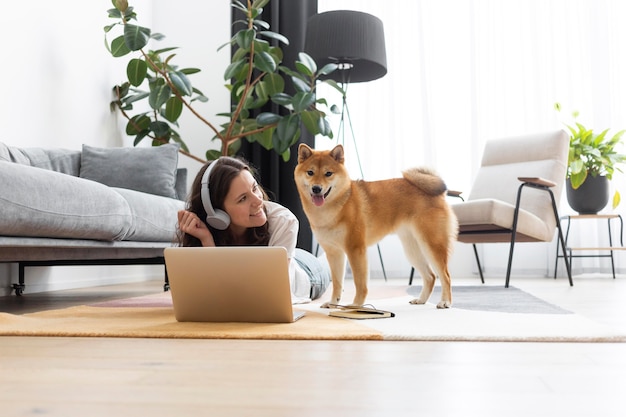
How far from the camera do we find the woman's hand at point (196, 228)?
183 cm

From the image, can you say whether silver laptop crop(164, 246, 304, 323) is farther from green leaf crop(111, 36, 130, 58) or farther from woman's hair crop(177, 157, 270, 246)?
green leaf crop(111, 36, 130, 58)

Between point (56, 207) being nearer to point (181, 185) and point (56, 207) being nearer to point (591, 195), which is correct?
point (181, 185)

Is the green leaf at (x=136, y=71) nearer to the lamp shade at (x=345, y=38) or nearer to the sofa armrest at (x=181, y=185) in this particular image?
the sofa armrest at (x=181, y=185)

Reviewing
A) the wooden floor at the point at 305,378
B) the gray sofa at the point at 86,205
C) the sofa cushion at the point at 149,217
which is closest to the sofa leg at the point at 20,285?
the gray sofa at the point at 86,205

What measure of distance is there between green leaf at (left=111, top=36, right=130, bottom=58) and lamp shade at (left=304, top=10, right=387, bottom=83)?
1213mm

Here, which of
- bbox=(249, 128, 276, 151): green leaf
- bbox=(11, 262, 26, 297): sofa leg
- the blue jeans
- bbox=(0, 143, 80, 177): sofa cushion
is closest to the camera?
the blue jeans

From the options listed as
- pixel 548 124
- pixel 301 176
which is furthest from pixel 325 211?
pixel 548 124

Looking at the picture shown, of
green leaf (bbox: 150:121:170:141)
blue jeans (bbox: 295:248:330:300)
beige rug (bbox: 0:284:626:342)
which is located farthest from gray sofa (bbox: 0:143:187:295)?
blue jeans (bbox: 295:248:330:300)

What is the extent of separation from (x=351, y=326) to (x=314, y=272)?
3.61ft

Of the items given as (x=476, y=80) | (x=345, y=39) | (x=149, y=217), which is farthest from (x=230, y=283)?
(x=476, y=80)

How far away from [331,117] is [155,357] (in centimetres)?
397

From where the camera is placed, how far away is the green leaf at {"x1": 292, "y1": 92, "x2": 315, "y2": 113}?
12.9ft

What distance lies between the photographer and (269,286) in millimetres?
1559

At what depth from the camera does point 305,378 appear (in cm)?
95
